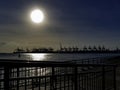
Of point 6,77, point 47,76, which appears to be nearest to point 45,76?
point 47,76

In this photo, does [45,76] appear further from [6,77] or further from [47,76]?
[6,77]

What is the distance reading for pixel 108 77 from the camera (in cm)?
1770

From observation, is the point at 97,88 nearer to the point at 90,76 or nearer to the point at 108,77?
the point at 90,76

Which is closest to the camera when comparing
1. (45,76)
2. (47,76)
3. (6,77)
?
(6,77)

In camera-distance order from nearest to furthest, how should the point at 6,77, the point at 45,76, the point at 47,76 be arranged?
the point at 6,77, the point at 45,76, the point at 47,76

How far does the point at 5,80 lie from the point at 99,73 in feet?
21.1

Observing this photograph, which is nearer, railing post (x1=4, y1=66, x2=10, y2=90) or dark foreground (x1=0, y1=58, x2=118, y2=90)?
railing post (x1=4, y1=66, x2=10, y2=90)

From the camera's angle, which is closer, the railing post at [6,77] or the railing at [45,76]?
the railing post at [6,77]

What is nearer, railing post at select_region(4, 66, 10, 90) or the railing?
railing post at select_region(4, 66, 10, 90)

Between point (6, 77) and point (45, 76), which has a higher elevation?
point (6, 77)

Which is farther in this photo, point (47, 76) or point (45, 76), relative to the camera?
point (47, 76)

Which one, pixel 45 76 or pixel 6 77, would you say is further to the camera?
pixel 45 76

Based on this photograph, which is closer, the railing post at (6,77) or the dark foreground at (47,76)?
the railing post at (6,77)

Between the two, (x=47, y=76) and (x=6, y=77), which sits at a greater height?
(x=6, y=77)
